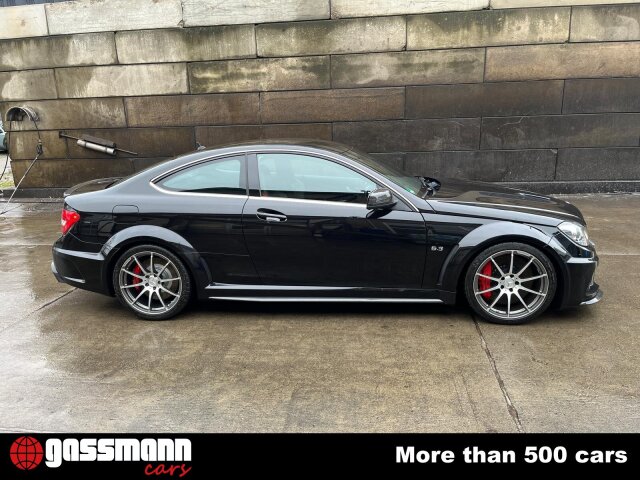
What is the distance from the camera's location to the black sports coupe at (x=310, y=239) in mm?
4141

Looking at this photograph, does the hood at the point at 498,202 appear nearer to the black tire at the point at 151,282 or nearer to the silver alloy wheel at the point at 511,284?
the silver alloy wheel at the point at 511,284

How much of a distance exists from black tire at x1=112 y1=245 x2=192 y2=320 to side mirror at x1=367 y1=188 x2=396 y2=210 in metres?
1.62

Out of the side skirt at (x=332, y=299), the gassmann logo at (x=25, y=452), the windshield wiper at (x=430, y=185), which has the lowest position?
the gassmann logo at (x=25, y=452)

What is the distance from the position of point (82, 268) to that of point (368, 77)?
5677mm

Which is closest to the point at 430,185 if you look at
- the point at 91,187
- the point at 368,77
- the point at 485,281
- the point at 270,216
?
the point at 485,281

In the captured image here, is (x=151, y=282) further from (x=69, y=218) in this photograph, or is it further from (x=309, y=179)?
(x=309, y=179)

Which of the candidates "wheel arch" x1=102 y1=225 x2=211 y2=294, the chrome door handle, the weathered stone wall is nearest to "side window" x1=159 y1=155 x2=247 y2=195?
the chrome door handle

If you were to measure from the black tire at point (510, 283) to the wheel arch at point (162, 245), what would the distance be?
2.15 meters

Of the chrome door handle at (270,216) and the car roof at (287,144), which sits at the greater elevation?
the car roof at (287,144)

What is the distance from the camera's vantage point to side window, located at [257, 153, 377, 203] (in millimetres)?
4289

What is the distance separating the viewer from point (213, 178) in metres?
4.46

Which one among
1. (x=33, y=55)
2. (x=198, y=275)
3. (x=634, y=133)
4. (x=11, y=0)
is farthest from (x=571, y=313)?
(x=11, y=0)

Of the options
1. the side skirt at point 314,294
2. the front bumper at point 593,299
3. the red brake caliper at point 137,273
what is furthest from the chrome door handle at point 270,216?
the front bumper at point 593,299

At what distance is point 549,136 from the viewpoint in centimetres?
864
